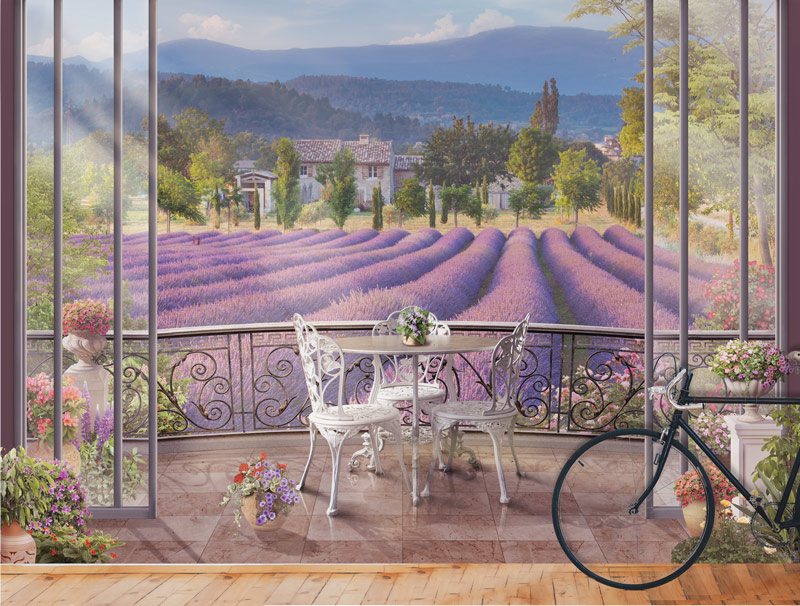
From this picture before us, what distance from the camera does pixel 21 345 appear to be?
13.7 feet

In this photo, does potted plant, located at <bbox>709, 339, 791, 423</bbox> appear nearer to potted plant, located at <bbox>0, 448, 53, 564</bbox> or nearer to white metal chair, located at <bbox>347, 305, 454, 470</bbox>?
white metal chair, located at <bbox>347, 305, 454, 470</bbox>

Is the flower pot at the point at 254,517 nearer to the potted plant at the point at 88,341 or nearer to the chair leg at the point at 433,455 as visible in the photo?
the chair leg at the point at 433,455

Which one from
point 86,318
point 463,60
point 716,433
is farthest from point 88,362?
point 463,60

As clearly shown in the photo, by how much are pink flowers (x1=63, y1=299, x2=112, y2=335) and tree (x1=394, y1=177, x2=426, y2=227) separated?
15.4 ft

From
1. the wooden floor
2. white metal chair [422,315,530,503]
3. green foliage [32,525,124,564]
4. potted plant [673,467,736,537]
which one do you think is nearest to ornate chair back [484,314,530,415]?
white metal chair [422,315,530,503]

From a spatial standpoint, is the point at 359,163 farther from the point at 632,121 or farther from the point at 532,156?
the point at 632,121

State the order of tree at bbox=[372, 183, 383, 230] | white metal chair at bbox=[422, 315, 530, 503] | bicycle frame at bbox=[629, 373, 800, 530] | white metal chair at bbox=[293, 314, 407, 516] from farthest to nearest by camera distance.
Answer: tree at bbox=[372, 183, 383, 230] < white metal chair at bbox=[422, 315, 530, 503] < white metal chair at bbox=[293, 314, 407, 516] < bicycle frame at bbox=[629, 373, 800, 530]

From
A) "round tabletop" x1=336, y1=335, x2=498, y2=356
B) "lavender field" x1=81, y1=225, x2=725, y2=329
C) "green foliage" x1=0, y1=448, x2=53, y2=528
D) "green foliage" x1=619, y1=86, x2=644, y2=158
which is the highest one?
"green foliage" x1=619, y1=86, x2=644, y2=158

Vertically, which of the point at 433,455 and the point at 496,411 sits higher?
the point at 496,411

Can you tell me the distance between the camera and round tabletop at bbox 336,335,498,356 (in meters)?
5.07

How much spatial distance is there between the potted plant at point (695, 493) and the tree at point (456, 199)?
5.71 meters

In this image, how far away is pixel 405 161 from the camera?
31.6 ft

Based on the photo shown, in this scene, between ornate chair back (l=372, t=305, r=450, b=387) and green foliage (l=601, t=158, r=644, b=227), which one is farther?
green foliage (l=601, t=158, r=644, b=227)

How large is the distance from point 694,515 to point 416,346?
189 cm
